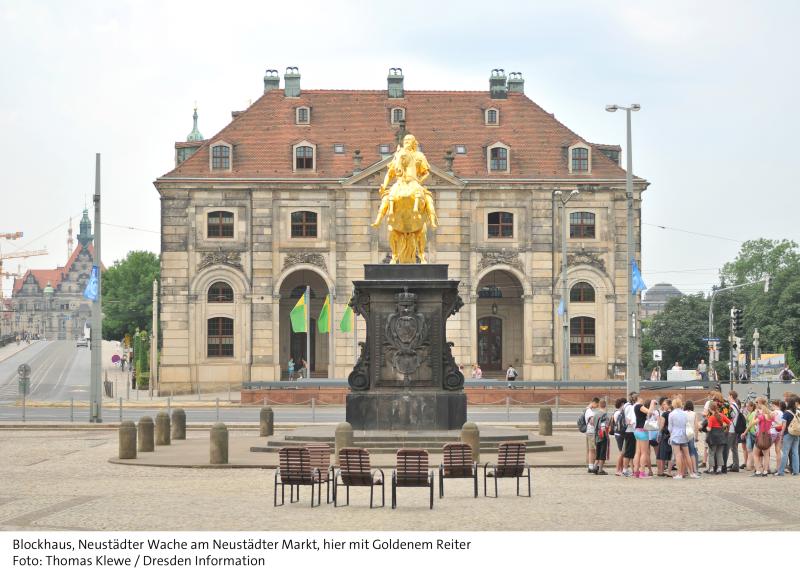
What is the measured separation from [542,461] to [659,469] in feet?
10.7

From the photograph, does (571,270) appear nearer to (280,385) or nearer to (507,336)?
(507,336)

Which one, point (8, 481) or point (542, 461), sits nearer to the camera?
point (8, 481)

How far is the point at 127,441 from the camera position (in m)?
31.2

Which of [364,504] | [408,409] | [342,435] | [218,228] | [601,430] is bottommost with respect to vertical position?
[364,504]

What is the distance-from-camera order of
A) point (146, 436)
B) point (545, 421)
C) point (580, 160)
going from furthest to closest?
point (580, 160)
point (545, 421)
point (146, 436)

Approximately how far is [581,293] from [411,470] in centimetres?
5048

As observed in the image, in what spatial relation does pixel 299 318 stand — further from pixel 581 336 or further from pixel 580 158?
pixel 580 158

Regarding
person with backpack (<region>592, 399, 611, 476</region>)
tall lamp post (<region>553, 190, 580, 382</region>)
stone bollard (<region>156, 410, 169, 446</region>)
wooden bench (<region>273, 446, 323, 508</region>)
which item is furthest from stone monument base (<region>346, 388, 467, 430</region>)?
tall lamp post (<region>553, 190, 580, 382</region>)

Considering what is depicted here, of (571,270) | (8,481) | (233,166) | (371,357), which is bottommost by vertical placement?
(8,481)

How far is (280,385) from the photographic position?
59469mm

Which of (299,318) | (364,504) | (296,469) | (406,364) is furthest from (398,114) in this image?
(364,504)

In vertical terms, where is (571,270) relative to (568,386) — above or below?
above
